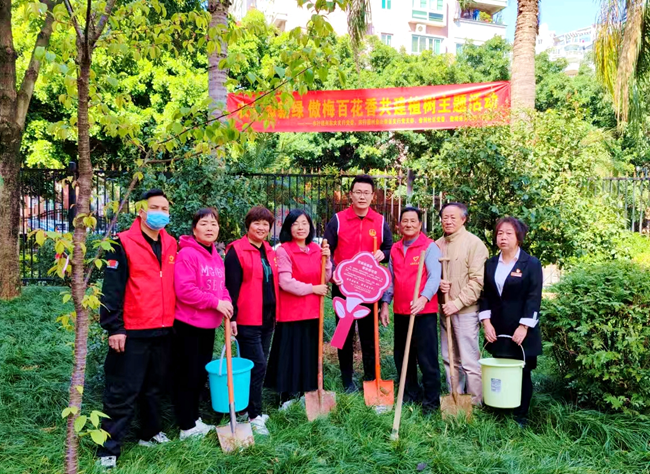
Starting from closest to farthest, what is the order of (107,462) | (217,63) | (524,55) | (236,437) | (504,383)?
(107,462)
(236,437)
(504,383)
(217,63)
(524,55)

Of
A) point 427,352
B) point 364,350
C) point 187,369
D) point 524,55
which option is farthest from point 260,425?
point 524,55

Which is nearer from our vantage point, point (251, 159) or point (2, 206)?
point (2, 206)

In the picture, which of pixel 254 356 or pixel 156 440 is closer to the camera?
pixel 156 440

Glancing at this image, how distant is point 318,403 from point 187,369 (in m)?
Result: 1.05

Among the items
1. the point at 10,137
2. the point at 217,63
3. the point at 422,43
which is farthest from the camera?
the point at 422,43

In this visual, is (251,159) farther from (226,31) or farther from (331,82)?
(226,31)

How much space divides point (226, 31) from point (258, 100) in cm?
40

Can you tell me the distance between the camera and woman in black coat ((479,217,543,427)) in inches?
149

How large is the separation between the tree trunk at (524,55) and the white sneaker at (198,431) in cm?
683

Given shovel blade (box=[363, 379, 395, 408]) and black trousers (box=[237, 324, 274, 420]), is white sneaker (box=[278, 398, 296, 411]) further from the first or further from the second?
shovel blade (box=[363, 379, 395, 408])

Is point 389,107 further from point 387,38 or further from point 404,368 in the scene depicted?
point 387,38

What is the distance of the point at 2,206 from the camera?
7.02m

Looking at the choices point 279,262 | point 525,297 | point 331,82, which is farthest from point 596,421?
point 331,82

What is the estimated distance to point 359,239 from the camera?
171 inches
